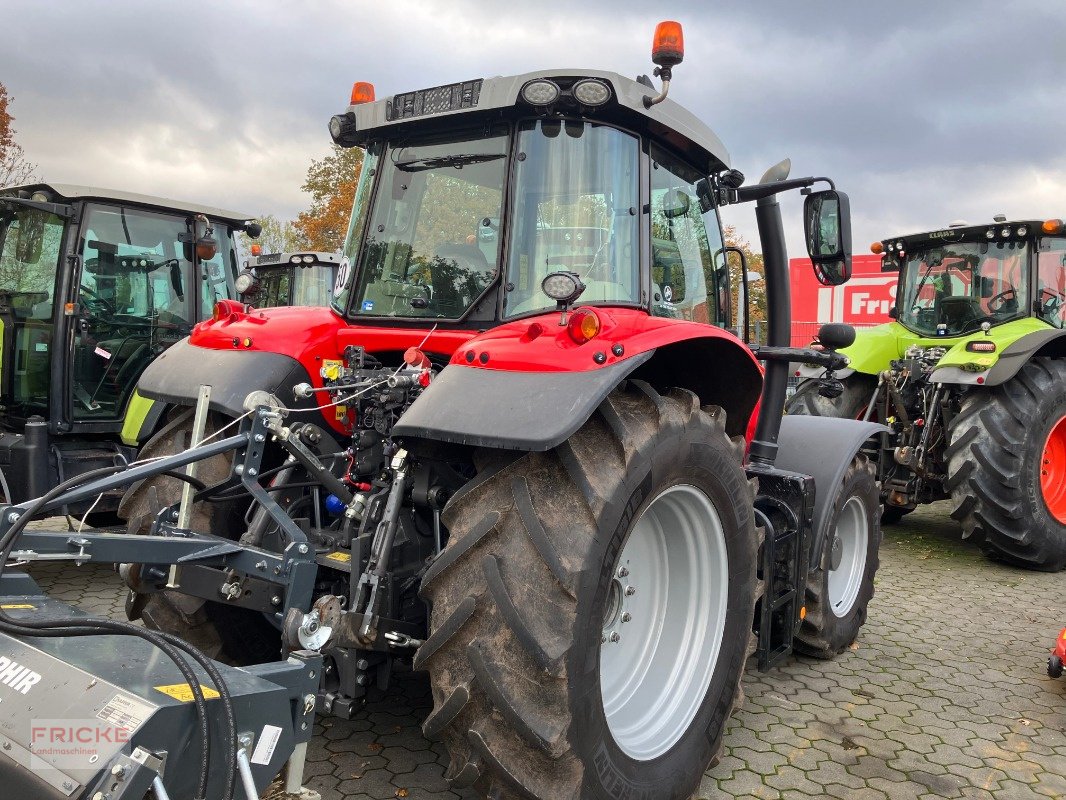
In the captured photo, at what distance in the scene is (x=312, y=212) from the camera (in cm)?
2562

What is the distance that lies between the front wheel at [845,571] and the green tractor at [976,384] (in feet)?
2.96

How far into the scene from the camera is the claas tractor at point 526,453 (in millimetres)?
2193

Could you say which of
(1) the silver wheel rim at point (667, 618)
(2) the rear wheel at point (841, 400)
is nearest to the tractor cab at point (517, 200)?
(1) the silver wheel rim at point (667, 618)

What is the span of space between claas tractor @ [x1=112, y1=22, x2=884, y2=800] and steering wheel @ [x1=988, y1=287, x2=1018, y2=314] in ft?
12.7

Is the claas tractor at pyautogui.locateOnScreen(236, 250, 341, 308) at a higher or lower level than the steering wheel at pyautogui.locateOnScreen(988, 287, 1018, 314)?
higher

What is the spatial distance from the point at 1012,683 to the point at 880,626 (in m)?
0.88

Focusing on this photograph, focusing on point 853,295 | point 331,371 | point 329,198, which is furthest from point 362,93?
point 329,198

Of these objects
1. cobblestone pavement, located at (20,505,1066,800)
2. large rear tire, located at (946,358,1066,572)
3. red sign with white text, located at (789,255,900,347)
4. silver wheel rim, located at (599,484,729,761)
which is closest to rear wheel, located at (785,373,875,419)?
large rear tire, located at (946,358,1066,572)

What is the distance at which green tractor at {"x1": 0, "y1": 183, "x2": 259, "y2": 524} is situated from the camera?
5816 millimetres

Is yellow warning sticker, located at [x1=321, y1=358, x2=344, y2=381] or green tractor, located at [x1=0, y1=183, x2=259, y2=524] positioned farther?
green tractor, located at [x1=0, y1=183, x2=259, y2=524]

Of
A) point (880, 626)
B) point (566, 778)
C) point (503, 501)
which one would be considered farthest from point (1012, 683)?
point (503, 501)

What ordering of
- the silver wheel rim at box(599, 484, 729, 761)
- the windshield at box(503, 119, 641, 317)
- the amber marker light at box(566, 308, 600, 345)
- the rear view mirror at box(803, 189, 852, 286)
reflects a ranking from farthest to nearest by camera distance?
1. the rear view mirror at box(803, 189, 852, 286)
2. the windshield at box(503, 119, 641, 317)
3. the silver wheel rim at box(599, 484, 729, 761)
4. the amber marker light at box(566, 308, 600, 345)

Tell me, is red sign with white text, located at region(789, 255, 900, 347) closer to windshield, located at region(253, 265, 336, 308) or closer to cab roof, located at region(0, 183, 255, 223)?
windshield, located at region(253, 265, 336, 308)

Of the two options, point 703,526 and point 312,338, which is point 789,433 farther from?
point 312,338
